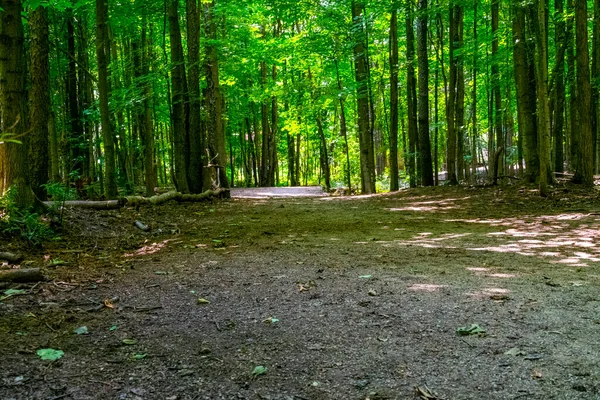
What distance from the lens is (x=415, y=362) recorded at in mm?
2418

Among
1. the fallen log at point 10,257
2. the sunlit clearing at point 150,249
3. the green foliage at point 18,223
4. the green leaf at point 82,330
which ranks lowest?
the green leaf at point 82,330

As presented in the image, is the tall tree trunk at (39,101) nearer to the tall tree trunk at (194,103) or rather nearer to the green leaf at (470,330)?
the tall tree trunk at (194,103)

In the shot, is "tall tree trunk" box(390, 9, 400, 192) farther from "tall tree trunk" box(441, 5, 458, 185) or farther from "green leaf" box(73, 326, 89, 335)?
"green leaf" box(73, 326, 89, 335)

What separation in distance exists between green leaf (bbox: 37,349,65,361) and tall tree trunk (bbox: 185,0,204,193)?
10426 mm

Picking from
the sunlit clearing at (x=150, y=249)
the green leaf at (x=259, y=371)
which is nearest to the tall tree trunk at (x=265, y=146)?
the sunlit clearing at (x=150, y=249)

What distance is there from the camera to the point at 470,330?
282cm

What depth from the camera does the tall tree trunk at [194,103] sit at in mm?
12484

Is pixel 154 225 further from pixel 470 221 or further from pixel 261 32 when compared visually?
pixel 261 32

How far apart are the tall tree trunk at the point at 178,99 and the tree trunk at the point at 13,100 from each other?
6.38 meters

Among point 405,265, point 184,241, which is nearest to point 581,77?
point 405,265

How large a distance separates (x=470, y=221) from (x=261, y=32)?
23.8 m

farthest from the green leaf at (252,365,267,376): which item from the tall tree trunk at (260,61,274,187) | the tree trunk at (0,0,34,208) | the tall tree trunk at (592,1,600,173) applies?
the tall tree trunk at (260,61,274,187)

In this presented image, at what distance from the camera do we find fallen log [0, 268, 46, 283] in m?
3.62

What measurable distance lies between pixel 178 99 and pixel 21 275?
29.5 feet
